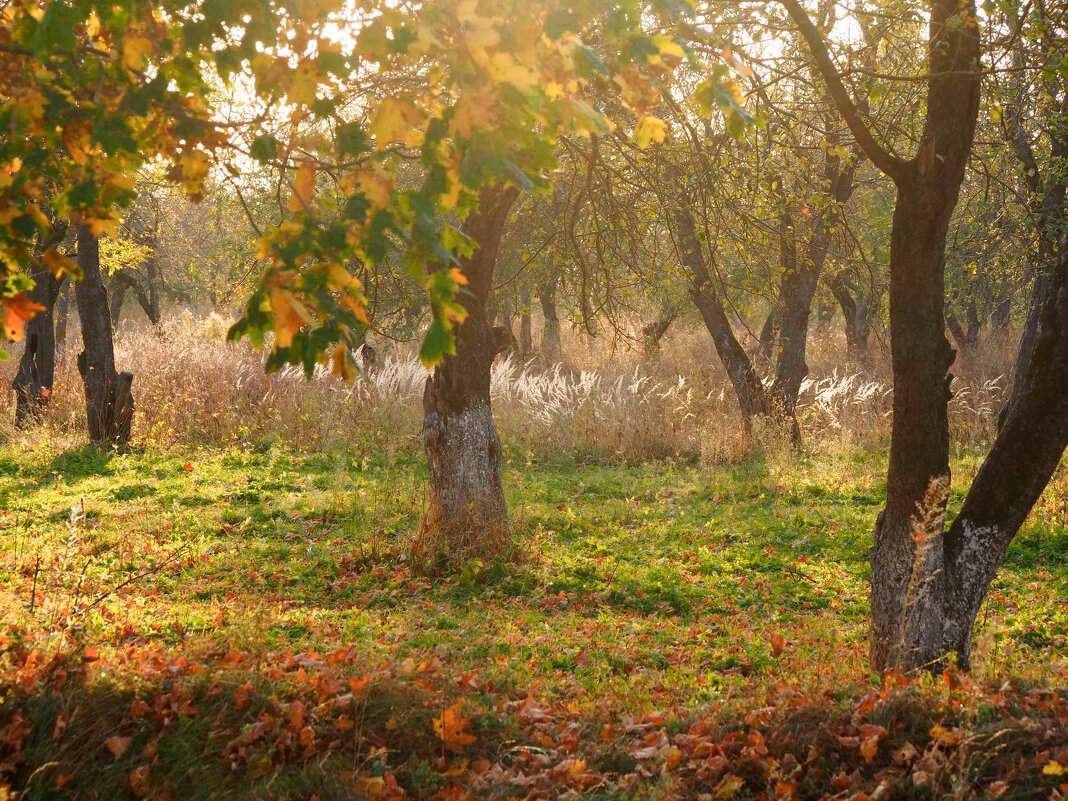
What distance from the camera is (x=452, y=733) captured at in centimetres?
371

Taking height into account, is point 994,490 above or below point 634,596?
above

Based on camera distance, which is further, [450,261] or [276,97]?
[276,97]

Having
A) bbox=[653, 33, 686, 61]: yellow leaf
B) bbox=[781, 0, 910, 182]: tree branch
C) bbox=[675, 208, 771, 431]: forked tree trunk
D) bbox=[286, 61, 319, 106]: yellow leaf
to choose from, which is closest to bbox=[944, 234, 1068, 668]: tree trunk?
bbox=[781, 0, 910, 182]: tree branch

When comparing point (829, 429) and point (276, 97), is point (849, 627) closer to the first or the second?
point (276, 97)

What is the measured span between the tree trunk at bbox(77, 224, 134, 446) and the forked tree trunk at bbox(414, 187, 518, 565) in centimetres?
682

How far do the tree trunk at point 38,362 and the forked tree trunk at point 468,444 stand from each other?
851 cm

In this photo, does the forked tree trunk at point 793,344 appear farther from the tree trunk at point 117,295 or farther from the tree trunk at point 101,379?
the tree trunk at point 117,295

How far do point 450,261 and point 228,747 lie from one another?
2174mm

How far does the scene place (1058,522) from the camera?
8703 mm

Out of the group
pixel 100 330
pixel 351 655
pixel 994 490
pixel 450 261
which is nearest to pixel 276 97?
pixel 450 261

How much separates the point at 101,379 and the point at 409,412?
4.51 meters

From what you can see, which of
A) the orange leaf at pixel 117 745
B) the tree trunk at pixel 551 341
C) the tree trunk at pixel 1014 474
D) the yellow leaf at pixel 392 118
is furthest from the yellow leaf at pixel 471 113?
the tree trunk at pixel 551 341

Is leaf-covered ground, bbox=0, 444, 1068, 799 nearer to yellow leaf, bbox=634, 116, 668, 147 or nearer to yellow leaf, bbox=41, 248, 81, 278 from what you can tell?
yellow leaf, bbox=41, 248, 81, 278

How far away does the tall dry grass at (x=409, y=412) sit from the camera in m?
13.1
